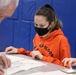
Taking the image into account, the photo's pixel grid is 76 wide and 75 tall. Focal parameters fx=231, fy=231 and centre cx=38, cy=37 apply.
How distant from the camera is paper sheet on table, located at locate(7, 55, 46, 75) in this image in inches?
48.9

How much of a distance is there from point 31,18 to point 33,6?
0.49ft

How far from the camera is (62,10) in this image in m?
2.46

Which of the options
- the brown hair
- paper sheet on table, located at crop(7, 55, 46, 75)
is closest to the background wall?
the brown hair

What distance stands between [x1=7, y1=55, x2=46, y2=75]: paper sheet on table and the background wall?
1.00 meters

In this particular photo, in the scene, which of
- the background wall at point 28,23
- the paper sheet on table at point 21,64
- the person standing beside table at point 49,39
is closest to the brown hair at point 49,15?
the person standing beside table at point 49,39

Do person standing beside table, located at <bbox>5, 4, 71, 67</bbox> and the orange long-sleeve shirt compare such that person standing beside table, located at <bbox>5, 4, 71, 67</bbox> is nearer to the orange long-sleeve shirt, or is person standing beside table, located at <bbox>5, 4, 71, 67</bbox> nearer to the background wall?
the orange long-sleeve shirt

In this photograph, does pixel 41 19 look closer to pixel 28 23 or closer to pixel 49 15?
pixel 49 15

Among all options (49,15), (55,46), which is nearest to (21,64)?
(55,46)

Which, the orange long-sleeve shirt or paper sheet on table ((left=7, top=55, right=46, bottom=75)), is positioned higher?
the orange long-sleeve shirt

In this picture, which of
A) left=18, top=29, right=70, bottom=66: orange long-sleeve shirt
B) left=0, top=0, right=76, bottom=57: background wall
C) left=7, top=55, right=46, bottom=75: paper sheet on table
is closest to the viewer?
left=7, top=55, right=46, bottom=75: paper sheet on table

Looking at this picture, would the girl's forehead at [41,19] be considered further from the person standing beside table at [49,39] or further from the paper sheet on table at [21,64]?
the paper sheet on table at [21,64]

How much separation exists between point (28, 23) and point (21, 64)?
156 centimetres

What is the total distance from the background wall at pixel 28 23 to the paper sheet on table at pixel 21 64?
100 centimetres

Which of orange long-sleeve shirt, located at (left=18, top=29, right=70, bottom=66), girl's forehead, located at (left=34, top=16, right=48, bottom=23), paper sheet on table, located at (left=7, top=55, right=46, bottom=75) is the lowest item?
paper sheet on table, located at (left=7, top=55, right=46, bottom=75)
